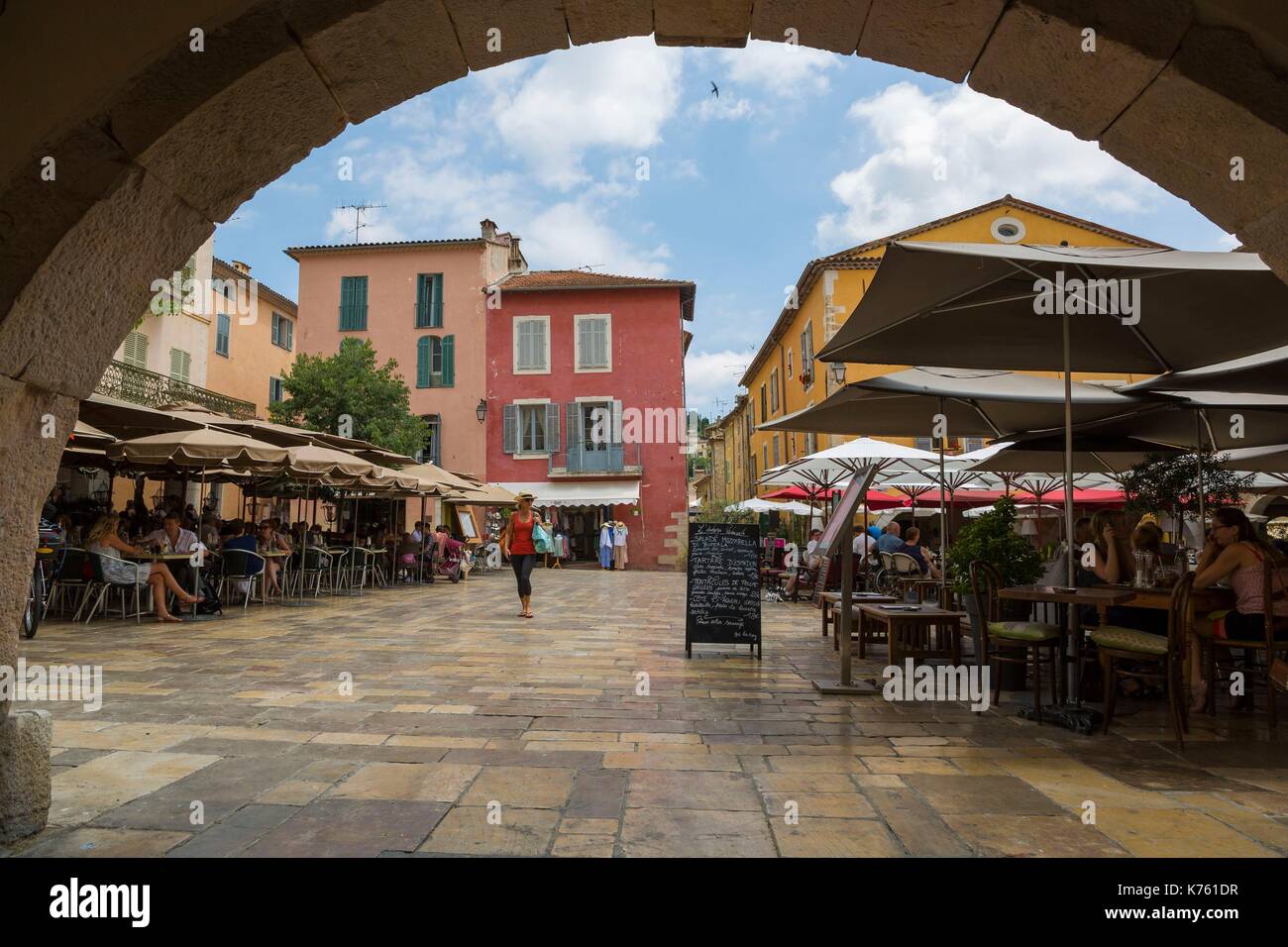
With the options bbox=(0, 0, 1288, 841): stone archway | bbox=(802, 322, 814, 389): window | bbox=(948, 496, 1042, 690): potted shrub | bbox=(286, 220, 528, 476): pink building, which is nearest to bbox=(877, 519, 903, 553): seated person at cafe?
bbox=(948, 496, 1042, 690): potted shrub

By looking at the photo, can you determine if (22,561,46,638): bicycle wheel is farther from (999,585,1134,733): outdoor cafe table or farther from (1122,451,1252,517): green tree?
(1122,451,1252,517): green tree

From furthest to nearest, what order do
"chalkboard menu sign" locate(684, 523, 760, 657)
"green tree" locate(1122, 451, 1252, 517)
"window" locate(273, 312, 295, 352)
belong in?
"window" locate(273, 312, 295, 352) < "chalkboard menu sign" locate(684, 523, 760, 657) < "green tree" locate(1122, 451, 1252, 517)

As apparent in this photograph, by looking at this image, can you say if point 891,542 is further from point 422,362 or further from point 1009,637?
point 422,362

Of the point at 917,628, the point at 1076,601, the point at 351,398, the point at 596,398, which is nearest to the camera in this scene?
the point at 1076,601

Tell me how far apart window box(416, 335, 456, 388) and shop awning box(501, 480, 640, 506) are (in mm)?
4058

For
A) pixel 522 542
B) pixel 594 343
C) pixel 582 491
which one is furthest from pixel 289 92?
pixel 594 343

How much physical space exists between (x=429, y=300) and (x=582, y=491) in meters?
8.19

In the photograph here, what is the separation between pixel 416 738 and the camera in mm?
3992

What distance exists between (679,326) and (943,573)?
19833 mm

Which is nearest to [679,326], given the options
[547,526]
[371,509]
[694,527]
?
[547,526]

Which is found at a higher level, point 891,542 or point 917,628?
point 891,542

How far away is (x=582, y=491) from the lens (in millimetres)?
24531

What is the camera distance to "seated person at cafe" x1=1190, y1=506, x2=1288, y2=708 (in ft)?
14.5
